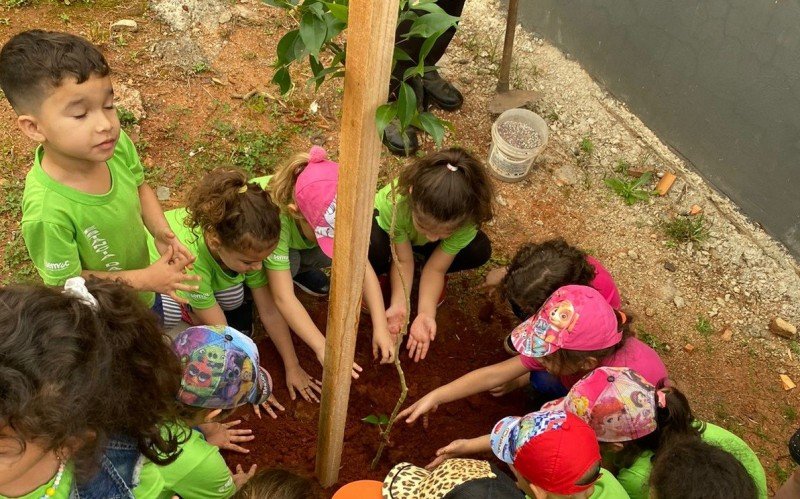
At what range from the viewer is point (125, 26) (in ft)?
11.9

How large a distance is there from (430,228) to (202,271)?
0.78 m

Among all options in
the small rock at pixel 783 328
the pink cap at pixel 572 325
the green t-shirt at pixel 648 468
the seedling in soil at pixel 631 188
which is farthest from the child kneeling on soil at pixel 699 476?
the seedling in soil at pixel 631 188

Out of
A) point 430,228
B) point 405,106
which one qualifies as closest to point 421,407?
point 430,228

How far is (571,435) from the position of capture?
172 cm

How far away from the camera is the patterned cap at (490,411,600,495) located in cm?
170

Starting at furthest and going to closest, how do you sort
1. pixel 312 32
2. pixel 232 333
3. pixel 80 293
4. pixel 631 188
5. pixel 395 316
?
1. pixel 631 188
2. pixel 395 316
3. pixel 232 333
4. pixel 80 293
5. pixel 312 32

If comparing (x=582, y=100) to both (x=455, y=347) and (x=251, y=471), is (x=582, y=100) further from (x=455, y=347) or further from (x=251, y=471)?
Result: (x=251, y=471)

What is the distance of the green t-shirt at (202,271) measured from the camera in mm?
2232

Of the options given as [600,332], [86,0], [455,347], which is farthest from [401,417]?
[86,0]

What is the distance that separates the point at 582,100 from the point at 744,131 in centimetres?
90

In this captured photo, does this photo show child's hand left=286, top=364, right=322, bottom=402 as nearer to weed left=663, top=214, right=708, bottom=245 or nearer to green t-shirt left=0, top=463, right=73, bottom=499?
green t-shirt left=0, top=463, right=73, bottom=499

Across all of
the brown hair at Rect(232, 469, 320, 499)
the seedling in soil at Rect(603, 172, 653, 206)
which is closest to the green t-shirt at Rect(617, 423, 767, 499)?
the brown hair at Rect(232, 469, 320, 499)

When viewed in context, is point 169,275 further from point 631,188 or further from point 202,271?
point 631,188

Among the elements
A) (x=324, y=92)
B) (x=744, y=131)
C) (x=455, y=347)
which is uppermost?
(x=744, y=131)
